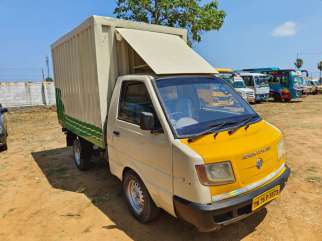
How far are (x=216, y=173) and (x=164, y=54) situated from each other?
206 cm

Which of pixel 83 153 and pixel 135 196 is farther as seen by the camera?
pixel 83 153

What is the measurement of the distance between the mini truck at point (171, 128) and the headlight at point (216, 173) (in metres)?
0.01

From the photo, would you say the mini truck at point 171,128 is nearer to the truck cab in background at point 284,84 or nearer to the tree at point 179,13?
the tree at point 179,13

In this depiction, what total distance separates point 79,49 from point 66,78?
135cm

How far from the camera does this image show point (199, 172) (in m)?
2.56

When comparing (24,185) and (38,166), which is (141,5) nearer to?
(38,166)

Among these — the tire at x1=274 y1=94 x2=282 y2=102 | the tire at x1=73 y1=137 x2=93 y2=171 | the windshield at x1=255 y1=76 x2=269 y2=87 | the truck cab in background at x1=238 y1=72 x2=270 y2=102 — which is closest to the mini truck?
the tire at x1=73 y1=137 x2=93 y2=171

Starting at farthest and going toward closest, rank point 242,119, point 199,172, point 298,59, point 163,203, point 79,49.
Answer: point 298,59
point 79,49
point 242,119
point 163,203
point 199,172

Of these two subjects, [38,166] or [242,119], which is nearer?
[242,119]

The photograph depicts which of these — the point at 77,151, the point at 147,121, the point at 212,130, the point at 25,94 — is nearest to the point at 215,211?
the point at 212,130

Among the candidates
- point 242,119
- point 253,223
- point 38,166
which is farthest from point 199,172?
point 38,166

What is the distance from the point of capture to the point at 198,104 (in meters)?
3.64

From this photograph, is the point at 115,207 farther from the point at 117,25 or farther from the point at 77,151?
the point at 117,25

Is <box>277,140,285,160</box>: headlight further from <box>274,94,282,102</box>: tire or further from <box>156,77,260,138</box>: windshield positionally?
<box>274,94,282,102</box>: tire
